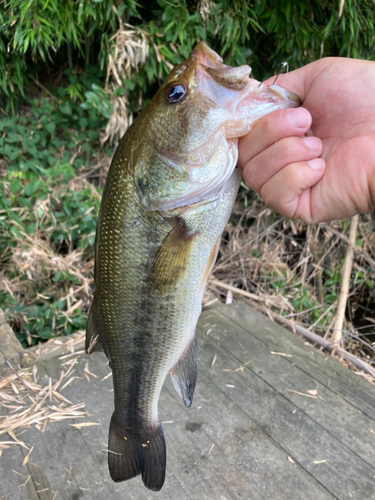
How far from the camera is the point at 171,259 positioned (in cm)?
126

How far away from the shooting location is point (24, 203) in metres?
3.50

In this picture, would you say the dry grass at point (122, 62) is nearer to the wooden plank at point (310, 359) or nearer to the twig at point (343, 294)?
the wooden plank at point (310, 359)

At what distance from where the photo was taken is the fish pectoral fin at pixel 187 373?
1451 millimetres

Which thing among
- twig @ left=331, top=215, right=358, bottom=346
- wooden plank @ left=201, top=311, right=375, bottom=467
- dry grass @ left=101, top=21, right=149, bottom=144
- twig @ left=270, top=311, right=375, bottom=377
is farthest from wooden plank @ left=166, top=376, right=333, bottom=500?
dry grass @ left=101, top=21, right=149, bottom=144

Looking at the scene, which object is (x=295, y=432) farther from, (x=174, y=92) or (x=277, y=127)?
(x=174, y=92)

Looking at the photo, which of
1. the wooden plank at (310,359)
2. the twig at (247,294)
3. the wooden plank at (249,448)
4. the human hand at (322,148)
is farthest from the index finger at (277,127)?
the twig at (247,294)

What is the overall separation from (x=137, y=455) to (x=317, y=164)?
127 cm

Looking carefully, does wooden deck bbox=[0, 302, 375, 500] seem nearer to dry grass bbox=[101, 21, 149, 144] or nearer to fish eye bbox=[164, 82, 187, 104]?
fish eye bbox=[164, 82, 187, 104]

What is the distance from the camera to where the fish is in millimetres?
1157

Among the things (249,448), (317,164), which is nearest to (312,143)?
(317,164)

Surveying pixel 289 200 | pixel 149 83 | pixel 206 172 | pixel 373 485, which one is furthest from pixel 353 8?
pixel 373 485

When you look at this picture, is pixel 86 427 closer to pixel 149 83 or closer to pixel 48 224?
pixel 48 224

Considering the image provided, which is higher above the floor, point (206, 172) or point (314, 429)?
point (206, 172)

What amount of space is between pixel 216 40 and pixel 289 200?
297 cm
